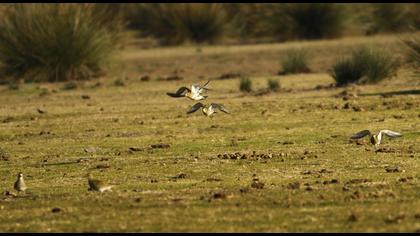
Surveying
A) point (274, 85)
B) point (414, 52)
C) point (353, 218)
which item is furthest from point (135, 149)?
point (274, 85)

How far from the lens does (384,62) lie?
25828mm

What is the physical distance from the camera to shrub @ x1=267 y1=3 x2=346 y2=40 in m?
42.2

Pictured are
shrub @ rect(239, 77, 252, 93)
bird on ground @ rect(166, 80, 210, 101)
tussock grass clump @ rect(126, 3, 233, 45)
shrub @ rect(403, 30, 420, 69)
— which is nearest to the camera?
bird on ground @ rect(166, 80, 210, 101)

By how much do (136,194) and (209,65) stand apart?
880 inches

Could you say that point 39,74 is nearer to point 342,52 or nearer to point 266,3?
point 342,52

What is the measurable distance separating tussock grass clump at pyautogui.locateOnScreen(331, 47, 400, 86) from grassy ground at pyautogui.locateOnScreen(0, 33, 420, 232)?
607mm

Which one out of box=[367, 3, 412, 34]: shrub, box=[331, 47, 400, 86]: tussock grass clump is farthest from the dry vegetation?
box=[367, 3, 412, 34]: shrub

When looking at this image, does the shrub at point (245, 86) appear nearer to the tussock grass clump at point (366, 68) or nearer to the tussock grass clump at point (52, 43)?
the tussock grass clump at point (366, 68)

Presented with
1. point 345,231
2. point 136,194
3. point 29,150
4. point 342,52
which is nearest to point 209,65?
point 342,52

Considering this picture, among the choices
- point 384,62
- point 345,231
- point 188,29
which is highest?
point 188,29

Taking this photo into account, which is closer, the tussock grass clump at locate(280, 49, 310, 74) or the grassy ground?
the grassy ground

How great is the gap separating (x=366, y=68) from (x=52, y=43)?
9183 millimetres

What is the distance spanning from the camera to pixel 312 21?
4231 cm

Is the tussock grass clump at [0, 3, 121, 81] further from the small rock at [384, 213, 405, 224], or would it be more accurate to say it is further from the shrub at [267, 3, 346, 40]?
the small rock at [384, 213, 405, 224]
